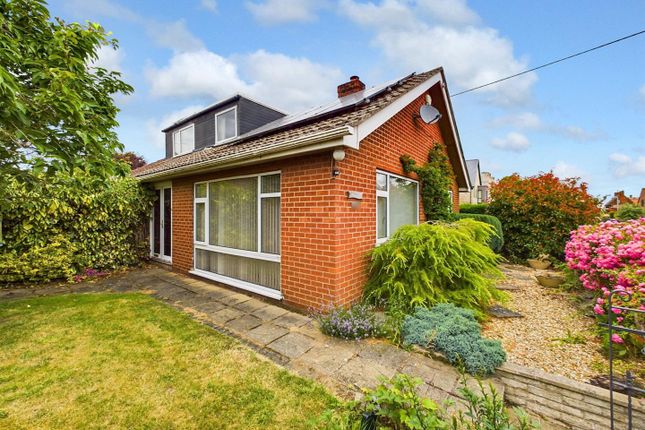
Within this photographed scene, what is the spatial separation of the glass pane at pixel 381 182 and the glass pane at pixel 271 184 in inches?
81.8

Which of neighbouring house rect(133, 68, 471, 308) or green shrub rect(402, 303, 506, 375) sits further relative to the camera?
neighbouring house rect(133, 68, 471, 308)

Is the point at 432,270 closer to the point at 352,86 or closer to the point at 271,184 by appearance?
the point at 271,184

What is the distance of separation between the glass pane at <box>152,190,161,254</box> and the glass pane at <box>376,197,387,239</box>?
299 inches

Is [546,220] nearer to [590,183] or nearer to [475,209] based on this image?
[590,183]

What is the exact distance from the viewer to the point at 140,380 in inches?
117

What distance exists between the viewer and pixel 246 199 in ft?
19.6

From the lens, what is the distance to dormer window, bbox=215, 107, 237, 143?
1086cm

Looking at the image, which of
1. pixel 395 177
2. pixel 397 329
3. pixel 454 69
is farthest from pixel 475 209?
pixel 397 329

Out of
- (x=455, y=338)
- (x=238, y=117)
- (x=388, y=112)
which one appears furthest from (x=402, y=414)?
(x=238, y=117)

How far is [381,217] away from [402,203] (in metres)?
1.17

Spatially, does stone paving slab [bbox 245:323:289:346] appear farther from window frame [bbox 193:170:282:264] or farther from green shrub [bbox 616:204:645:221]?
green shrub [bbox 616:204:645:221]

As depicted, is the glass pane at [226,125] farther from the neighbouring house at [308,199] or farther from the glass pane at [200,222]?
the glass pane at [200,222]

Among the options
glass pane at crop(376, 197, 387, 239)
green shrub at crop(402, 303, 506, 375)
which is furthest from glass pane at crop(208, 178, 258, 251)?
green shrub at crop(402, 303, 506, 375)

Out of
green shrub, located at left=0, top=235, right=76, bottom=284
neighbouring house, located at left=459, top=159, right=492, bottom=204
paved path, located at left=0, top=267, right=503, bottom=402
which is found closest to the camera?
paved path, located at left=0, top=267, right=503, bottom=402
